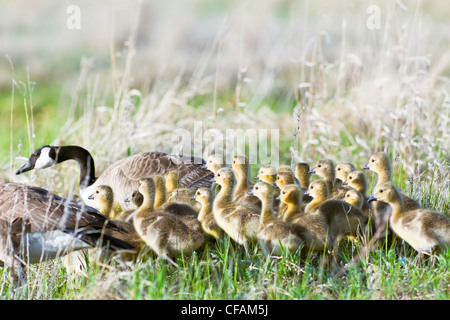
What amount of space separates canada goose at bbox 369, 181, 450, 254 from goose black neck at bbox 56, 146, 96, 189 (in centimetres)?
348

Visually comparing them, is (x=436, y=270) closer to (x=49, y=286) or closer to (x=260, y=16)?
(x=49, y=286)

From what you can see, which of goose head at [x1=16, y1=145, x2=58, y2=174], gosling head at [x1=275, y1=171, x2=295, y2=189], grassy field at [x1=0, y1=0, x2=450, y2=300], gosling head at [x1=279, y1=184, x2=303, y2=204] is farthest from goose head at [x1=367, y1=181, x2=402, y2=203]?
goose head at [x1=16, y1=145, x2=58, y2=174]

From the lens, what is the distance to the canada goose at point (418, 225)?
5.41m

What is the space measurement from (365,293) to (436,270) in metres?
0.72

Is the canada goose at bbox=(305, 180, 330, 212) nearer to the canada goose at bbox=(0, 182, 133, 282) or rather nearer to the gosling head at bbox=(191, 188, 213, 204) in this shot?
the gosling head at bbox=(191, 188, 213, 204)

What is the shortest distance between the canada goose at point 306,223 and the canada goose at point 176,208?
78 centimetres

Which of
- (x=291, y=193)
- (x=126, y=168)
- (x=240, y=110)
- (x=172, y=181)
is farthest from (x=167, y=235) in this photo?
(x=240, y=110)

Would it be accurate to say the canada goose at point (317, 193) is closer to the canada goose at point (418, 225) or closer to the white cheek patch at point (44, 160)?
the canada goose at point (418, 225)

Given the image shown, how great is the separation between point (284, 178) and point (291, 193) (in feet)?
2.24

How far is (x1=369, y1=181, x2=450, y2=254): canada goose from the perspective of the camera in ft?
17.7

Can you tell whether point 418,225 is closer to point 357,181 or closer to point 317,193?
point 317,193

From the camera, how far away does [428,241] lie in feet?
17.7

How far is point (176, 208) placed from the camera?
243 inches

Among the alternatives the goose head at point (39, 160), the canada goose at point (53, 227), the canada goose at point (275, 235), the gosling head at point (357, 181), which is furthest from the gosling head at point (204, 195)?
the goose head at point (39, 160)
